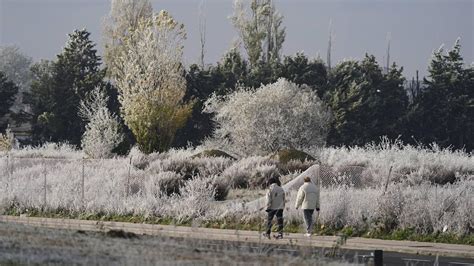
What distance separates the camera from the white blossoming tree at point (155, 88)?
6059 centimetres

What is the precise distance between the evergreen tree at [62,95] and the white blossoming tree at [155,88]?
13.9 m

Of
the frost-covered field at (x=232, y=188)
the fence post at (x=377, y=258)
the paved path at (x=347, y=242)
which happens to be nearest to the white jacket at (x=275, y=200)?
the paved path at (x=347, y=242)

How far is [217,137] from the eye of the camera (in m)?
67.1

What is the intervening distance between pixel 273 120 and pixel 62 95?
927 inches

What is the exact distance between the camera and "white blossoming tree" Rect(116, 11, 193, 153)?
60.6m

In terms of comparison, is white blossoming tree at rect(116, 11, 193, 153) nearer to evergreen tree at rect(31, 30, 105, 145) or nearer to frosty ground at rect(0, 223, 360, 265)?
evergreen tree at rect(31, 30, 105, 145)

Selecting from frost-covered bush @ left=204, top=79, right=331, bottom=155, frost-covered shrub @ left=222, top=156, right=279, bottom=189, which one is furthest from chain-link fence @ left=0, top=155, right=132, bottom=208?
frost-covered bush @ left=204, top=79, right=331, bottom=155

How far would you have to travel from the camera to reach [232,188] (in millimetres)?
37500

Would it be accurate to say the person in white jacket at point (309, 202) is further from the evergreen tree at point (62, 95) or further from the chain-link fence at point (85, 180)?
the evergreen tree at point (62, 95)

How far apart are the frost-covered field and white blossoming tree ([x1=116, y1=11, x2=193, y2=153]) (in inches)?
486

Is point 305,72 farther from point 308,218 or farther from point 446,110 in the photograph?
point 308,218

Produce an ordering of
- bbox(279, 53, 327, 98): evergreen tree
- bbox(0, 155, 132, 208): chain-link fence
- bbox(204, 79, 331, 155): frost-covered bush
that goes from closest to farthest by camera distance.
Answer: bbox(0, 155, 132, 208): chain-link fence, bbox(204, 79, 331, 155): frost-covered bush, bbox(279, 53, 327, 98): evergreen tree

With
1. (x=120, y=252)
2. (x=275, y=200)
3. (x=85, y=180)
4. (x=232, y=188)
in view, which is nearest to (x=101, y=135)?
(x=85, y=180)

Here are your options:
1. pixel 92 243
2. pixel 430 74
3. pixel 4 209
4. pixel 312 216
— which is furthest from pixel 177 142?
pixel 92 243
